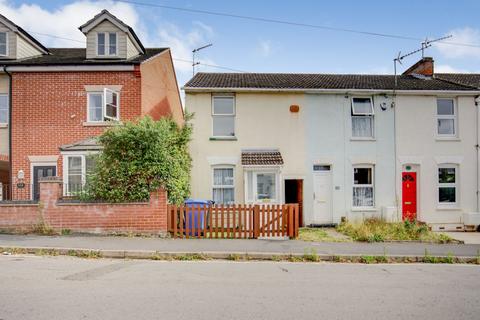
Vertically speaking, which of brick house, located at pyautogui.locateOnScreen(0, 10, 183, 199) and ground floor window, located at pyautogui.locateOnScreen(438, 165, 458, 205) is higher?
brick house, located at pyautogui.locateOnScreen(0, 10, 183, 199)

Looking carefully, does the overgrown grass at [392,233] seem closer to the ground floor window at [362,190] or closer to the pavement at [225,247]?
the pavement at [225,247]

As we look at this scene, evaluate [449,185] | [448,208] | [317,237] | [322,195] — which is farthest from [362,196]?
[317,237]

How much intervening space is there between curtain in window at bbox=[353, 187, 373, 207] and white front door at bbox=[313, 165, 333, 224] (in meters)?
1.18

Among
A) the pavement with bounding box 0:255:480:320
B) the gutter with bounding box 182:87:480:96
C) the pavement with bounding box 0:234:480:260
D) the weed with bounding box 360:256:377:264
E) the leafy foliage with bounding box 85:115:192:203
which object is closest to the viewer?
the pavement with bounding box 0:255:480:320

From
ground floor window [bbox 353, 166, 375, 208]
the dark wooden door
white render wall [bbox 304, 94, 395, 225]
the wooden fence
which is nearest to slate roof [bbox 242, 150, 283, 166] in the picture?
white render wall [bbox 304, 94, 395, 225]

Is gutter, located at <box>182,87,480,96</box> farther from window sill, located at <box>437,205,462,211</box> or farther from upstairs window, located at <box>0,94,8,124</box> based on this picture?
upstairs window, located at <box>0,94,8,124</box>

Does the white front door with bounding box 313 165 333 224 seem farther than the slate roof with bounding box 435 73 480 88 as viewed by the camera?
No

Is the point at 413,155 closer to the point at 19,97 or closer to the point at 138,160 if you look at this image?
the point at 138,160

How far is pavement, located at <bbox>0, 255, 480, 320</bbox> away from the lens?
495 cm

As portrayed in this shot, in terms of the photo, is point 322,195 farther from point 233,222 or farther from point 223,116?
point 233,222

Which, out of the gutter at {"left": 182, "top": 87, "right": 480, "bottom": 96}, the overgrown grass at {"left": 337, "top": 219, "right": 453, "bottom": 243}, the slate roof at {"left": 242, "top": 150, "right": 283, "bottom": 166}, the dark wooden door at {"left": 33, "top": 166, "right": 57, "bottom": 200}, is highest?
the gutter at {"left": 182, "top": 87, "right": 480, "bottom": 96}

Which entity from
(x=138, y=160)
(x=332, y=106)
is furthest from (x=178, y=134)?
(x=332, y=106)

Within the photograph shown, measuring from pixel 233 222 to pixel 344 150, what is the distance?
7150 mm

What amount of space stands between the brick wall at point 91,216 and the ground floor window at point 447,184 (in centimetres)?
1252
